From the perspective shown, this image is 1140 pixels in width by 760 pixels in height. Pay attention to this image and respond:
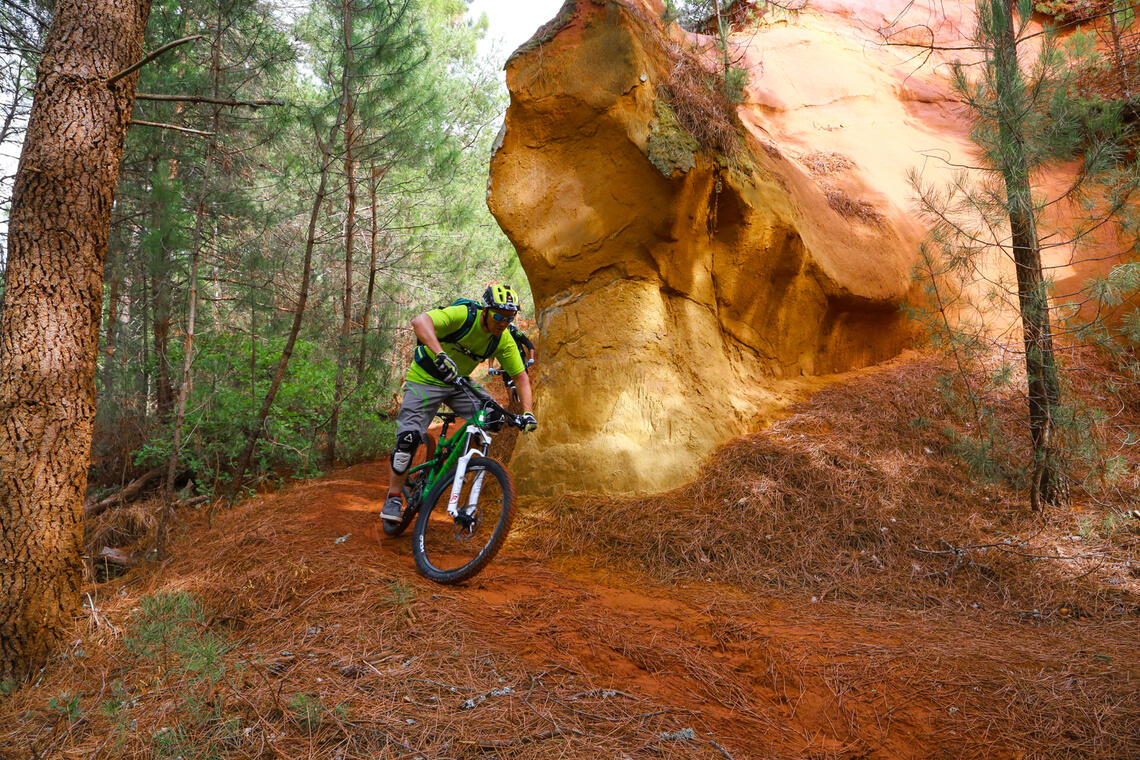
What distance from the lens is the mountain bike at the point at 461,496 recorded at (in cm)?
439

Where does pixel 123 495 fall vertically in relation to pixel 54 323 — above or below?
below

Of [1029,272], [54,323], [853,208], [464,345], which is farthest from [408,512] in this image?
[853,208]

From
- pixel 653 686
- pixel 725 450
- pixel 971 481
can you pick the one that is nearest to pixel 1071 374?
pixel 971 481

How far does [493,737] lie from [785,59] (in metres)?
15.4

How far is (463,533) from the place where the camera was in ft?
15.4

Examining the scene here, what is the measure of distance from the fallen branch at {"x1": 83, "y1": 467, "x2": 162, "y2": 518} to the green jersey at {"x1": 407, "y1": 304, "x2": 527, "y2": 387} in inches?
200

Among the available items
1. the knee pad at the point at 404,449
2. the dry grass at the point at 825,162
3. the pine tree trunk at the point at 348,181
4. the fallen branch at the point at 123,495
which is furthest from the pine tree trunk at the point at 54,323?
the dry grass at the point at 825,162

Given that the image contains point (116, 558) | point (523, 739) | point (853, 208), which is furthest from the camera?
point (853, 208)

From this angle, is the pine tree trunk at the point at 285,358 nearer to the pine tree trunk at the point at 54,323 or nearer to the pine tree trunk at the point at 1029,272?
the pine tree trunk at the point at 54,323

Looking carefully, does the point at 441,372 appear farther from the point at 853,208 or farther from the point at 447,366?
the point at 853,208

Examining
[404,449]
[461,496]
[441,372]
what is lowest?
[461,496]

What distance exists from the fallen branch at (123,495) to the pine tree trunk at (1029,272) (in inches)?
396

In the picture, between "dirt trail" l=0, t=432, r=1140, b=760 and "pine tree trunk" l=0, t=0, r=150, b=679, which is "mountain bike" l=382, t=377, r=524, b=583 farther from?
"pine tree trunk" l=0, t=0, r=150, b=679

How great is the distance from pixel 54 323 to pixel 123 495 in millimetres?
5461
